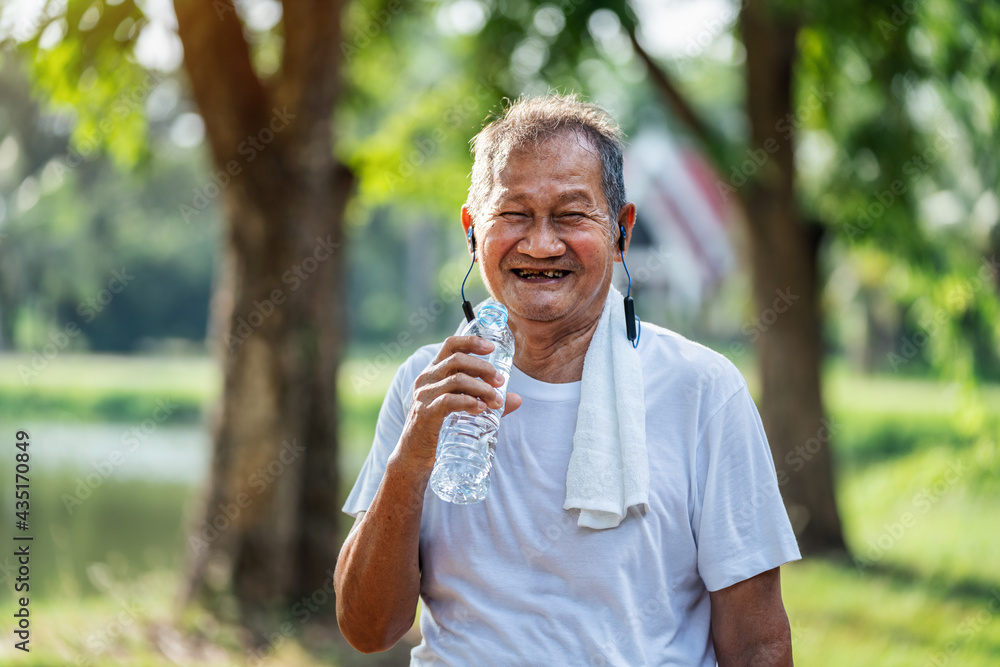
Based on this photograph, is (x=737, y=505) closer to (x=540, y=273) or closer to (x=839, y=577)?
(x=540, y=273)

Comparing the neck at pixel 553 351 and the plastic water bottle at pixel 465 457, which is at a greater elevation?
the neck at pixel 553 351

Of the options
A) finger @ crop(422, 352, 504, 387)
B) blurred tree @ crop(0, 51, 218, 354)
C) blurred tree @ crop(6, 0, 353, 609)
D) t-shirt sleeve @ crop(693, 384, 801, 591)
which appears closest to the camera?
finger @ crop(422, 352, 504, 387)

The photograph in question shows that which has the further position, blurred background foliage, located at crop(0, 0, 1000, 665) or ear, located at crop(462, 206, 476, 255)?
blurred background foliage, located at crop(0, 0, 1000, 665)

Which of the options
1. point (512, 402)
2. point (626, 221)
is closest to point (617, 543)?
point (512, 402)

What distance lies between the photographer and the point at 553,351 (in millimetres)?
2068

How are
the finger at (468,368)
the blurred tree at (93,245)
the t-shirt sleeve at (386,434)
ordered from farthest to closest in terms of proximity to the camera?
1. the blurred tree at (93,245)
2. the t-shirt sleeve at (386,434)
3. the finger at (468,368)

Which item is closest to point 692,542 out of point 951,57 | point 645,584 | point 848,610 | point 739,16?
point 645,584

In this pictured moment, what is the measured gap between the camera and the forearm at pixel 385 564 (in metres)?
1.85

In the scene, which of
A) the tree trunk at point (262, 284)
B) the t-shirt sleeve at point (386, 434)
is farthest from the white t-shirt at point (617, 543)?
the tree trunk at point (262, 284)

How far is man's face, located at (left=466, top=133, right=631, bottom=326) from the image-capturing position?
1940mm

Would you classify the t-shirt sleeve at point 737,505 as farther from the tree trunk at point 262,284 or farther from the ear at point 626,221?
the tree trunk at point 262,284

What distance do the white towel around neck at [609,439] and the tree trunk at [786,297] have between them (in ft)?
20.0

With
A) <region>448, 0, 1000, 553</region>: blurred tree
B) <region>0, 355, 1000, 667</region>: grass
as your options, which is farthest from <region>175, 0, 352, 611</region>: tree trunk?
<region>448, 0, 1000, 553</region>: blurred tree

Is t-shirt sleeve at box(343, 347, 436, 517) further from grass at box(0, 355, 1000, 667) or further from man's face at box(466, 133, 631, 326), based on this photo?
grass at box(0, 355, 1000, 667)
